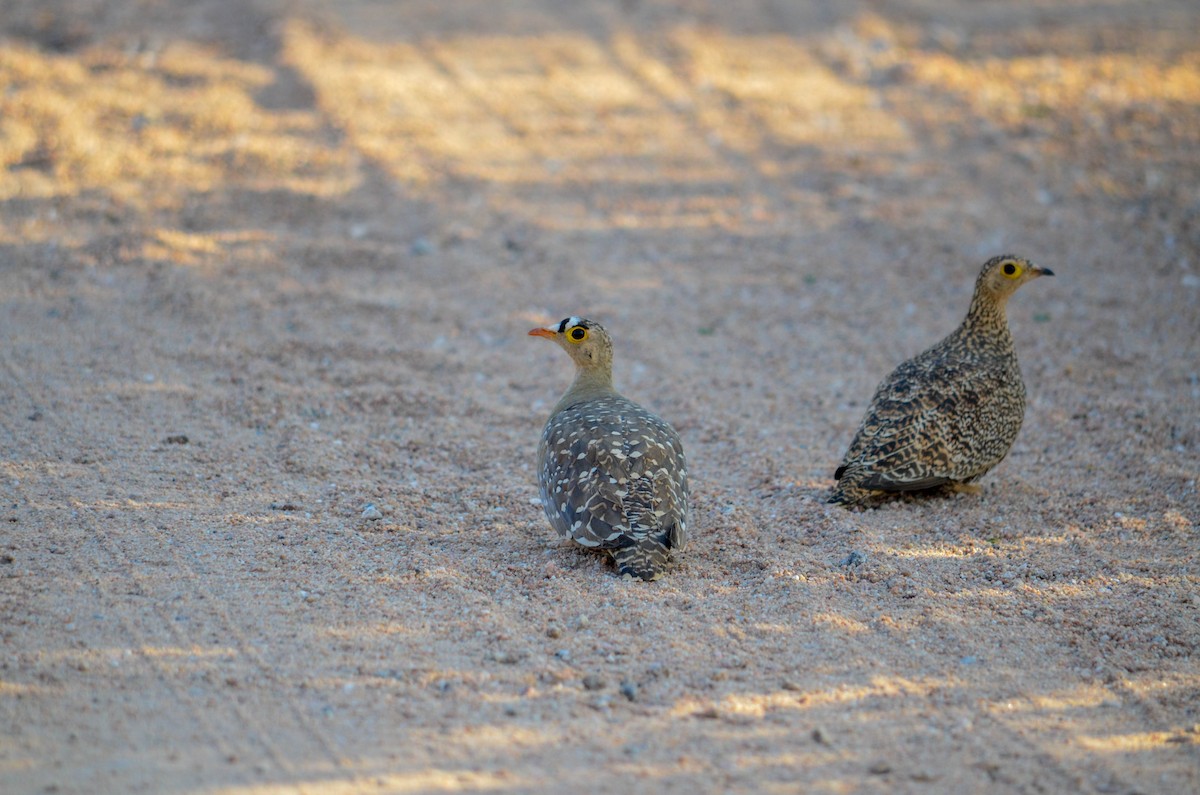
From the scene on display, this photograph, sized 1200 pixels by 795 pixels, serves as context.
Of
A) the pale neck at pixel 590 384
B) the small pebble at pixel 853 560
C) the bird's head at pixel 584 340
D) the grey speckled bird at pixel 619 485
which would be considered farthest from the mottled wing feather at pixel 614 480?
the small pebble at pixel 853 560

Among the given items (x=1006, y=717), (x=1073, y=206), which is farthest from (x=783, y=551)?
(x=1073, y=206)

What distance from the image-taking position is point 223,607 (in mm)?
5141

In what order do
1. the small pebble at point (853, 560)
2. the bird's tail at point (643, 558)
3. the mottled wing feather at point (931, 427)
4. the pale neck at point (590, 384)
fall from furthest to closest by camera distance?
the pale neck at point (590, 384) → the mottled wing feather at point (931, 427) → the small pebble at point (853, 560) → the bird's tail at point (643, 558)

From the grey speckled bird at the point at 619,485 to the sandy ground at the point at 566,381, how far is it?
0.78ft

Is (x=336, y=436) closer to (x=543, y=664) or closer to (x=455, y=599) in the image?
(x=455, y=599)

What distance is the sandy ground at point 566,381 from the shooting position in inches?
176

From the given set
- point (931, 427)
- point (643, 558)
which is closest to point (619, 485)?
point (643, 558)

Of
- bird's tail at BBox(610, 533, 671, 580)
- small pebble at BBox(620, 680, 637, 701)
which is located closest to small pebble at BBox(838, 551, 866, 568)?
bird's tail at BBox(610, 533, 671, 580)

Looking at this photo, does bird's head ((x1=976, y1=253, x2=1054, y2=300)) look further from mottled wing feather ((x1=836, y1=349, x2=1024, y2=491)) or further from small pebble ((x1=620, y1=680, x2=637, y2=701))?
small pebble ((x1=620, y1=680, x2=637, y2=701))

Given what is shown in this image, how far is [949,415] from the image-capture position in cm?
667

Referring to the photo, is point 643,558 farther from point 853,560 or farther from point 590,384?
point 590,384

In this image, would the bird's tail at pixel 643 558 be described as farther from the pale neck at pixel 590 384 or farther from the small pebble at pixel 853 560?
the pale neck at pixel 590 384

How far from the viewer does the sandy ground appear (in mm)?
4480

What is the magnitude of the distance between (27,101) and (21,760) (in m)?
9.49
